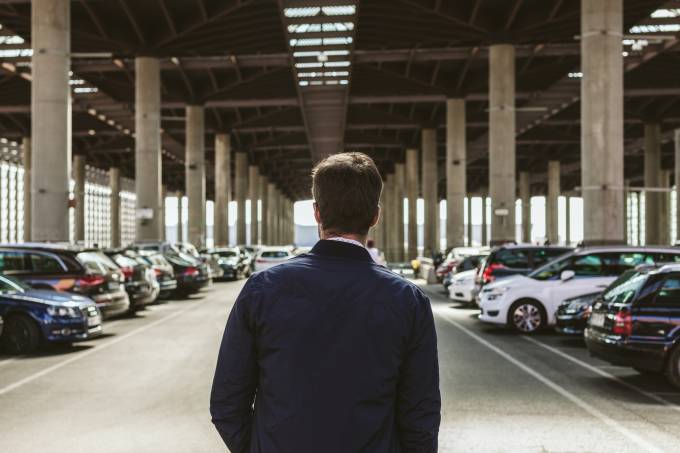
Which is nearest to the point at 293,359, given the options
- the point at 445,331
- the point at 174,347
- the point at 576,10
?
the point at 174,347

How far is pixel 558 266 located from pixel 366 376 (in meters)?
14.4

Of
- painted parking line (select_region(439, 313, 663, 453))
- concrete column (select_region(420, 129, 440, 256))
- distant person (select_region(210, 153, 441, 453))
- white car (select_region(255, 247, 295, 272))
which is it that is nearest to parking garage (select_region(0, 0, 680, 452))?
painted parking line (select_region(439, 313, 663, 453))

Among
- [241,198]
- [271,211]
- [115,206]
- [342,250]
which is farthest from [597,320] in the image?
[271,211]

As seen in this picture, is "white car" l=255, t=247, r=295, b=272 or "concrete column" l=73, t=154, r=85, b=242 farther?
"concrete column" l=73, t=154, r=85, b=242

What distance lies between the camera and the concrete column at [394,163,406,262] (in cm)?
8361

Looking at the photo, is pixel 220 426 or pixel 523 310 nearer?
pixel 220 426

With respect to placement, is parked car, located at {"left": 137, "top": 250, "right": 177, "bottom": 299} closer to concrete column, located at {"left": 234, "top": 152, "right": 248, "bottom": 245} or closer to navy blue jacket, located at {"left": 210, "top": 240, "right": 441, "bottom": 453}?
navy blue jacket, located at {"left": 210, "top": 240, "right": 441, "bottom": 453}

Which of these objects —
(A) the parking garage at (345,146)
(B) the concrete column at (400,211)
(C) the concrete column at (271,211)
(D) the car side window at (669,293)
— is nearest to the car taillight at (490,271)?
(A) the parking garage at (345,146)

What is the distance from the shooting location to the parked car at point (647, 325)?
9.94 metres

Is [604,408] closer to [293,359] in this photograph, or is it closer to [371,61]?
[293,359]

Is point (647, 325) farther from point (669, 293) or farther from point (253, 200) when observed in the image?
point (253, 200)

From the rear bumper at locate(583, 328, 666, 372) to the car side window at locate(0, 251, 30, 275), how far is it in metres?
11.0

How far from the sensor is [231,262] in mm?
40812

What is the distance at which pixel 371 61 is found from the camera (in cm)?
4591
